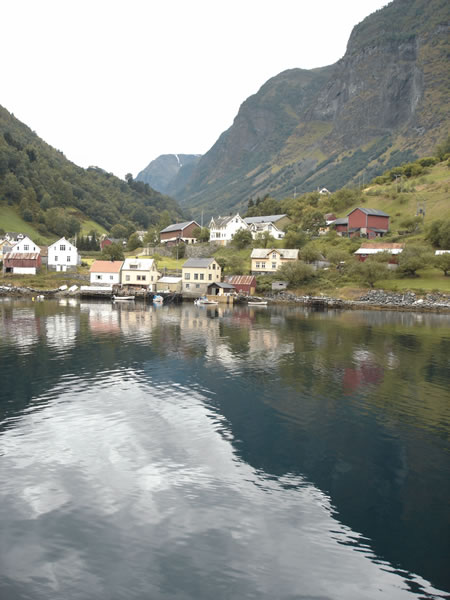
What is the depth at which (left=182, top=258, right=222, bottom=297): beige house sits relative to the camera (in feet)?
323

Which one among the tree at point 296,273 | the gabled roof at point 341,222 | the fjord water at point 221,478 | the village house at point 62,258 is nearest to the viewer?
the fjord water at point 221,478

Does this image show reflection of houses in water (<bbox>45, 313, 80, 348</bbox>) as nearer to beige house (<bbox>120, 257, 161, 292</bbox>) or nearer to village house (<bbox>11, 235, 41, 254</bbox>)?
beige house (<bbox>120, 257, 161, 292</bbox>)

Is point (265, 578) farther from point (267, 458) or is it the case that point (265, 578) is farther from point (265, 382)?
point (265, 382)

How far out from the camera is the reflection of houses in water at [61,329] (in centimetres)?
4182

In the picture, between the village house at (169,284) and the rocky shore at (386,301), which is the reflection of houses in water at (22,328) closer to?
the village house at (169,284)

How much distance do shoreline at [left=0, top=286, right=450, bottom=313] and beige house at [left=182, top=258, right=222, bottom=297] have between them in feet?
42.2

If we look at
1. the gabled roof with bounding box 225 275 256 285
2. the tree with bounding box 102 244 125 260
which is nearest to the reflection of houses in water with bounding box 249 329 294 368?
the gabled roof with bounding box 225 275 256 285

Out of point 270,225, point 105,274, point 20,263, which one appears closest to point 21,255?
point 20,263

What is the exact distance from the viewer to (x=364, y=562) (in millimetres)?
12594

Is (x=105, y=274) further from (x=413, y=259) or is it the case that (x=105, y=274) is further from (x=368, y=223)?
(x=368, y=223)

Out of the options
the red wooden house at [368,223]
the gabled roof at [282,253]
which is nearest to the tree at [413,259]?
the gabled roof at [282,253]

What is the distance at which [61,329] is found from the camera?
50.0 meters

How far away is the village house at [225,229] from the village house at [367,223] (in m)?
30.5

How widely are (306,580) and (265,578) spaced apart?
1072mm
